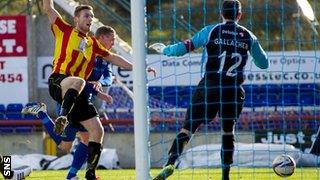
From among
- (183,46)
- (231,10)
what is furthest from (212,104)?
(231,10)

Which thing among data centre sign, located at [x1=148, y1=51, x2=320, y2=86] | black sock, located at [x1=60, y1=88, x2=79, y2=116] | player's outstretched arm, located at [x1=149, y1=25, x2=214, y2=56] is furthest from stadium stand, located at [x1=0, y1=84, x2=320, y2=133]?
black sock, located at [x1=60, y1=88, x2=79, y2=116]

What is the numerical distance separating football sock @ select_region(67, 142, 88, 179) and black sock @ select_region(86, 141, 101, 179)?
19 cm

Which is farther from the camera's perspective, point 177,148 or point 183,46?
point 177,148

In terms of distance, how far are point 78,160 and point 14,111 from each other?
9768mm

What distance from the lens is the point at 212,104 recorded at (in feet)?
36.7

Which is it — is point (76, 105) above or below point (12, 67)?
below

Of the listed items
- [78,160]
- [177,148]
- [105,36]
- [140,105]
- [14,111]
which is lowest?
[78,160]

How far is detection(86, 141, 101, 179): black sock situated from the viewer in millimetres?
10992

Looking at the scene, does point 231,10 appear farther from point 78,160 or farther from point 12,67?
point 12,67

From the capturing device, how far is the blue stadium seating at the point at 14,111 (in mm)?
20766

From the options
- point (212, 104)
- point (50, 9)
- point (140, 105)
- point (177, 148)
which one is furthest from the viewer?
point (212, 104)

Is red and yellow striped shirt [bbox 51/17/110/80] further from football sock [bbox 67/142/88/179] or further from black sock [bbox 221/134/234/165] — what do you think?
black sock [bbox 221/134/234/165]

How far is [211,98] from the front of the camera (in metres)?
11.2

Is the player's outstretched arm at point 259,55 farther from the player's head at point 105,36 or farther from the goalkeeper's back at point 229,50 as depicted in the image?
the player's head at point 105,36
